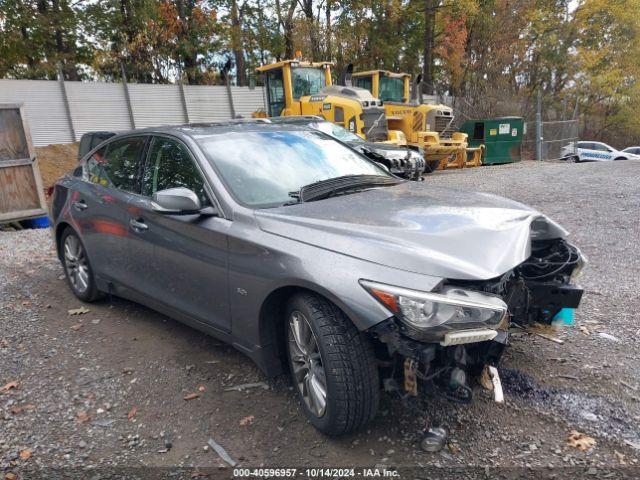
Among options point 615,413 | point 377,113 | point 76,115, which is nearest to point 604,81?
point 377,113

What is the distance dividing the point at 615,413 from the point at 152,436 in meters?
2.69

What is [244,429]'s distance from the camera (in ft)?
9.66

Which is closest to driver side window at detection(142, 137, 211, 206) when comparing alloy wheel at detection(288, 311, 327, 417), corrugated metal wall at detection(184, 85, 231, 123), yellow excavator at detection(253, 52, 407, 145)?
alloy wheel at detection(288, 311, 327, 417)

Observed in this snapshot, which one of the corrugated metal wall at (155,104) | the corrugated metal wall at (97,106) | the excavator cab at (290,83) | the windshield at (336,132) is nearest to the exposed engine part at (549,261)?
the windshield at (336,132)

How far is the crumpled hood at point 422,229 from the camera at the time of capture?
250 centimetres

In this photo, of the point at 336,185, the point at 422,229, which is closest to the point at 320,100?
the point at 336,185

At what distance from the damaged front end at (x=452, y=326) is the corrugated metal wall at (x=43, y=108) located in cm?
1722

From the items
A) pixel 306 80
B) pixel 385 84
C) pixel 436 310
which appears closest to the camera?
pixel 436 310

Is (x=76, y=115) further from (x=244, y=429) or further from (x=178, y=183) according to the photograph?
(x=244, y=429)

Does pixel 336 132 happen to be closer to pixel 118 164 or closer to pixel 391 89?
pixel 118 164

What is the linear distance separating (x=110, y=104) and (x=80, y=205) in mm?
15293

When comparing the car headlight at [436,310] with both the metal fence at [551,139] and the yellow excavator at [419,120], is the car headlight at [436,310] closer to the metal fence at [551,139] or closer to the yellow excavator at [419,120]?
the yellow excavator at [419,120]

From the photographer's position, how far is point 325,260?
8.68 feet

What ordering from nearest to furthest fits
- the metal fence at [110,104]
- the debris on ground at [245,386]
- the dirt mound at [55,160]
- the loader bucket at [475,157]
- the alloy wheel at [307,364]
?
1. the alloy wheel at [307,364]
2. the debris on ground at [245,386]
3. the dirt mound at [55,160]
4. the metal fence at [110,104]
5. the loader bucket at [475,157]
